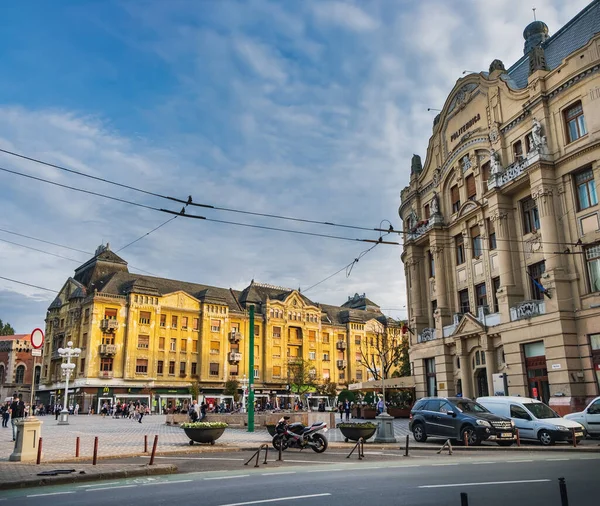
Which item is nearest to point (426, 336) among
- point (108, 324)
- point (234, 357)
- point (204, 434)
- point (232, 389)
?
point (204, 434)

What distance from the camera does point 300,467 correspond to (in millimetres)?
13500

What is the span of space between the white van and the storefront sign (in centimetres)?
1893

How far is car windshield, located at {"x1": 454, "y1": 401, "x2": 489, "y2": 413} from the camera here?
20141 mm

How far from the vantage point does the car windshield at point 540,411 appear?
66.2ft

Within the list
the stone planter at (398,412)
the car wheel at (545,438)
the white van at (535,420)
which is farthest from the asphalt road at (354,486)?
the stone planter at (398,412)

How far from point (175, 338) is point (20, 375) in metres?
29.9

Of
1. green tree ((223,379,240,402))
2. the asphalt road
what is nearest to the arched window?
green tree ((223,379,240,402))

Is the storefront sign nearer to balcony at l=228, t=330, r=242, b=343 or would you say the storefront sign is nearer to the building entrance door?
the building entrance door

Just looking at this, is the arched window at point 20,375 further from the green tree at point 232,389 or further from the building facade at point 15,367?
the green tree at point 232,389

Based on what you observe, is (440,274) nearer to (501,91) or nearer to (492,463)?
(501,91)

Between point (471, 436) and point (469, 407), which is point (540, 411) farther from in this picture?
point (471, 436)

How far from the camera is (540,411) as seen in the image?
20391 mm

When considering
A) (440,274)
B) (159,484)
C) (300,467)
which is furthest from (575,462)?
(440,274)

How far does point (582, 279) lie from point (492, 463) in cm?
1540
